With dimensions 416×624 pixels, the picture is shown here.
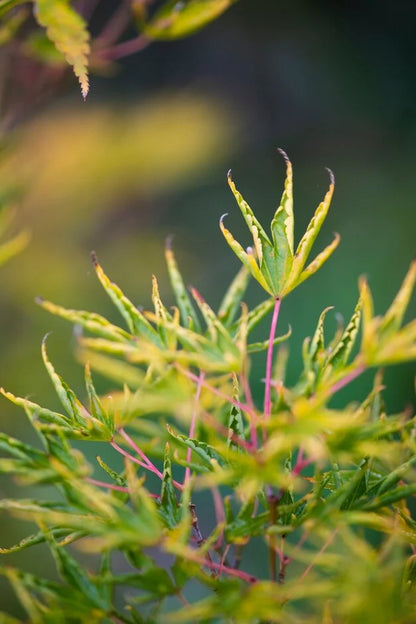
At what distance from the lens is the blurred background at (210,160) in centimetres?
98

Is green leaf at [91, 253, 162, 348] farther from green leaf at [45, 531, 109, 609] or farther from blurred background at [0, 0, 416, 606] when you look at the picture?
blurred background at [0, 0, 416, 606]

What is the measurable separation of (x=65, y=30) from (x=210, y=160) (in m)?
0.78

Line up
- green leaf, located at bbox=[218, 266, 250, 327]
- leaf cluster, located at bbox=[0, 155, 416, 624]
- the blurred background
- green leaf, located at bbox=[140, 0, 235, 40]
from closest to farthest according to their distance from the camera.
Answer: leaf cluster, located at bbox=[0, 155, 416, 624] → green leaf, located at bbox=[218, 266, 250, 327] → green leaf, located at bbox=[140, 0, 235, 40] → the blurred background

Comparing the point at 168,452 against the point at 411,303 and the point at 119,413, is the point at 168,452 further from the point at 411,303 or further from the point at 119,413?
the point at 411,303

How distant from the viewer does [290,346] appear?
1.49m

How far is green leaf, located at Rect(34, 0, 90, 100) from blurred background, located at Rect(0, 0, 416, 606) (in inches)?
7.4

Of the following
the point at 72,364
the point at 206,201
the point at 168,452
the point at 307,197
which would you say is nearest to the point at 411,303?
the point at 307,197

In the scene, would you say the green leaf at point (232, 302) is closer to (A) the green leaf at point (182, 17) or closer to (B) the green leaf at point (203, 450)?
(B) the green leaf at point (203, 450)

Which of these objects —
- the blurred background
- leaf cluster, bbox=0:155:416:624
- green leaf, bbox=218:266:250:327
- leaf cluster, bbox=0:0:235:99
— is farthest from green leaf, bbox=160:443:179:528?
the blurred background

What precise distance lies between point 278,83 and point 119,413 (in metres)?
1.97

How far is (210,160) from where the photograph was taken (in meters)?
1.19

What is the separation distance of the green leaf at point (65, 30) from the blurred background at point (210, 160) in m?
0.19

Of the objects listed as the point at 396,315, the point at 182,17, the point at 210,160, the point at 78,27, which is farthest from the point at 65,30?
the point at 210,160

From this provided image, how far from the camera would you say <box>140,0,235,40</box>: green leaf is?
57cm
